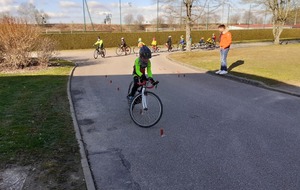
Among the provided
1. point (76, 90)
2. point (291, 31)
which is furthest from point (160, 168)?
point (291, 31)

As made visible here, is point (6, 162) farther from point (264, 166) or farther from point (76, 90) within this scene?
point (76, 90)

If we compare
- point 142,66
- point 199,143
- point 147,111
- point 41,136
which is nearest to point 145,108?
point 147,111

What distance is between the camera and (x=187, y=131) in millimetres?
5637

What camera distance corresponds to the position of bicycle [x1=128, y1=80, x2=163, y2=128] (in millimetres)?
5973

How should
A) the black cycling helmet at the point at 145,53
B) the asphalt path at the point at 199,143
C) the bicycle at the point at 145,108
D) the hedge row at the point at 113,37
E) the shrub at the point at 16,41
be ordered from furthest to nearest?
the hedge row at the point at 113,37
the shrub at the point at 16,41
the bicycle at the point at 145,108
the black cycling helmet at the point at 145,53
the asphalt path at the point at 199,143

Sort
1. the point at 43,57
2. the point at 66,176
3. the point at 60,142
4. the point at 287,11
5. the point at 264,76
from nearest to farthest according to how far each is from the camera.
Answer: the point at 66,176 < the point at 60,142 < the point at 264,76 < the point at 43,57 < the point at 287,11

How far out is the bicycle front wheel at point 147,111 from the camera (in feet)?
19.7

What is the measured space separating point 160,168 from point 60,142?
76.1 inches

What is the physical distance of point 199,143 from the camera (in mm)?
4996

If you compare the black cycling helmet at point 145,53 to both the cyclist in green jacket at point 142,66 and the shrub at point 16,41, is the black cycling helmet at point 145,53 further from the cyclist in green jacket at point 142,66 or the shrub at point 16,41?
the shrub at point 16,41

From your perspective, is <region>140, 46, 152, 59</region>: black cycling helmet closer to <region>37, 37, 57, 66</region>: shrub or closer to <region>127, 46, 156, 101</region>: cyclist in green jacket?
<region>127, 46, 156, 101</region>: cyclist in green jacket

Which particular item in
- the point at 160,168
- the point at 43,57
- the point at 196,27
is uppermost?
the point at 196,27

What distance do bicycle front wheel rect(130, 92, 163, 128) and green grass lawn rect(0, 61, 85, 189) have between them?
1396 mm

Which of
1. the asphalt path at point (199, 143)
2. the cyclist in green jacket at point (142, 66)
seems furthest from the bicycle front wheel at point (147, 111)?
the cyclist in green jacket at point (142, 66)
